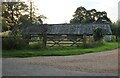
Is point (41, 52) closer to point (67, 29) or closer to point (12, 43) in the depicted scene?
point (12, 43)

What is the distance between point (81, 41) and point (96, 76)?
21439 mm

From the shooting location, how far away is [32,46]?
29594 mm

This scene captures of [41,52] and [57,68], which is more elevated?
[41,52]

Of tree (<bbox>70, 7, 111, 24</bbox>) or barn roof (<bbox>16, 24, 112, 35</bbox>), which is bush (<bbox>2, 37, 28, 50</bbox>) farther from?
tree (<bbox>70, 7, 111, 24</bbox>)

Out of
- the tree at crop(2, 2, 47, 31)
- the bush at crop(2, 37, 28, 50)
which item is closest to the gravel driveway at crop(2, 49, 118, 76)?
the bush at crop(2, 37, 28, 50)

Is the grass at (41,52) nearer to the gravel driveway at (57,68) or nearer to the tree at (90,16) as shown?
the gravel driveway at (57,68)

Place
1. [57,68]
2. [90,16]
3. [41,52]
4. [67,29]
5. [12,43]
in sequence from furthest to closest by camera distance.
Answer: [90,16] < [67,29] < [12,43] < [41,52] < [57,68]

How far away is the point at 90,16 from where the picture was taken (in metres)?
107

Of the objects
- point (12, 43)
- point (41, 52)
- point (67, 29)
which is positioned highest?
point (67, 29)

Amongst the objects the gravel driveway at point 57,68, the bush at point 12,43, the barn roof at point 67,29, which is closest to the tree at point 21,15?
the barn roof at point 67,29

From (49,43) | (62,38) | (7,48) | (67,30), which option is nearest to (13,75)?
(7,48)

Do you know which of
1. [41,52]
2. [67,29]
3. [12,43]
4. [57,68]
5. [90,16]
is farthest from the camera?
[90,16]

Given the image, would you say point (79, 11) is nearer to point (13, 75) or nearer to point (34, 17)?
point (34, 17)

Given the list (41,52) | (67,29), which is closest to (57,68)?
(41,52)
